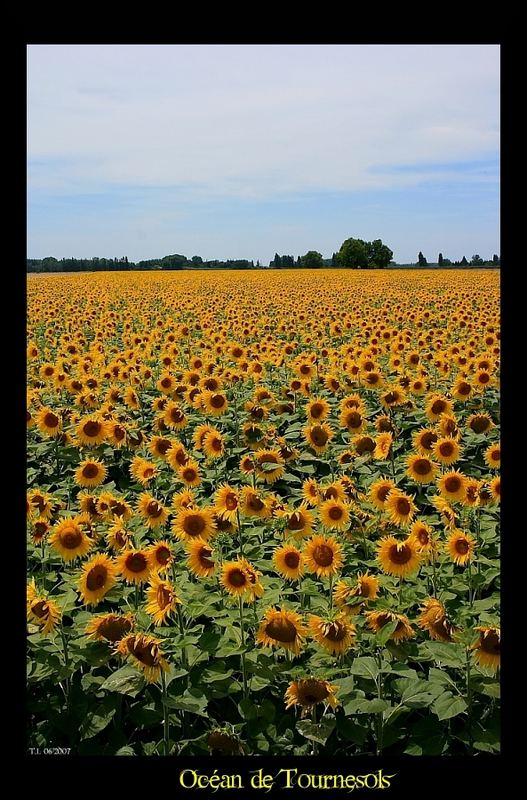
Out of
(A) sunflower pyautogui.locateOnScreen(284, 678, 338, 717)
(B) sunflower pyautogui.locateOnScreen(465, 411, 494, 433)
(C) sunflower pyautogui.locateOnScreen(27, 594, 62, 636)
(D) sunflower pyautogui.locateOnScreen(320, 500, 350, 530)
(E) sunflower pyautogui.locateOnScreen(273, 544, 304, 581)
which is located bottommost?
(A) sunflower pyautogui.locateOnScreen(284, 678, 338, 717)

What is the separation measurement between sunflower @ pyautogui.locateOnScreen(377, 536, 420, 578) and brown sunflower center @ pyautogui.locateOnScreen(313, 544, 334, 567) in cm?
28

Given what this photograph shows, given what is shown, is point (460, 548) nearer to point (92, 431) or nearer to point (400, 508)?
point (400, 508)

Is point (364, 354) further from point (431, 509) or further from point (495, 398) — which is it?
point (431, 509)

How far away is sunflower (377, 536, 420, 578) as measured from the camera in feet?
11.6

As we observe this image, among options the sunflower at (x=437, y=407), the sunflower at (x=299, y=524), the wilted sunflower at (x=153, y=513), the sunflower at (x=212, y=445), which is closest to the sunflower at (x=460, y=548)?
the sunflower at (x=299, y=524)

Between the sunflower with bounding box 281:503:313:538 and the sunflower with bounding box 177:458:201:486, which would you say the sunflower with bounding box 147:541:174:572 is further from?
the sunflower with bounding box 177:458:201:486

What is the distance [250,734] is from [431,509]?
3.37 m

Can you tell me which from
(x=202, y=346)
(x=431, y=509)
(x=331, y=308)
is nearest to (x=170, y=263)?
(x=331, y=308)

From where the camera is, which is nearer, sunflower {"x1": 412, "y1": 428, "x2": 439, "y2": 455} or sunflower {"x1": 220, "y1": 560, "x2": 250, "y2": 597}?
sunflower {"x1": 220, "y1": 560, "x2": 250, "y2": 597}

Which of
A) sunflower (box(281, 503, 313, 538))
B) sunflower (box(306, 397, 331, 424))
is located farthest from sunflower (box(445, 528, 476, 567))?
sunflower (box(306, 397, 331, 424))

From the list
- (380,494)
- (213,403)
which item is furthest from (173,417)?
(380,494)

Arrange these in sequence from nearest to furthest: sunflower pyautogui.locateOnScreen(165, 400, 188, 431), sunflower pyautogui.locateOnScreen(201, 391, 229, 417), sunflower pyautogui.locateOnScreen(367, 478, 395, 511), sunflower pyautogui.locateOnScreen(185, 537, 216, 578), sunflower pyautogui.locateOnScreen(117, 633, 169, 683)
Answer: sunflower pyautogui.locateOnScreen(117, 633, 169, 683), sunflower pyautogui.locateOnScreen(185, 537, 216, 578), sunflower pyautogui.locateOnScreen(367, 478, 395, 511), sunflower pyautogui.locateOnScreen(165, 400, 188, 431), sunflower pyautogui.locateOnScreen(201, 391, 229, 417)

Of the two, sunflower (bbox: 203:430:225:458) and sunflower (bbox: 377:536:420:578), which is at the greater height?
sunflower (bbox: 203:430:225:458)

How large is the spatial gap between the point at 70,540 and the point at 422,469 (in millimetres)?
2725
